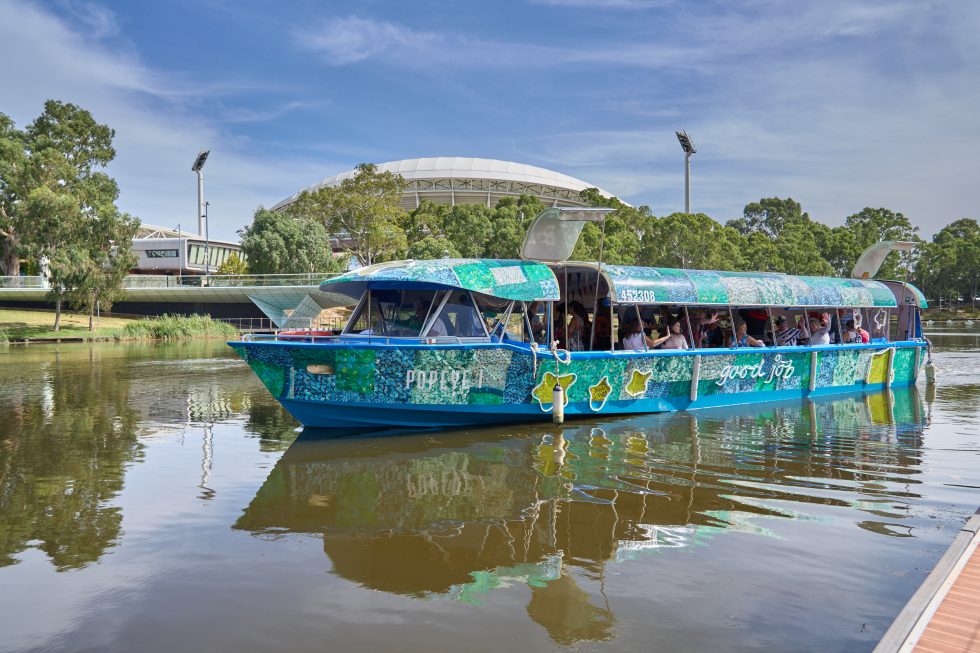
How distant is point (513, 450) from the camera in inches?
474

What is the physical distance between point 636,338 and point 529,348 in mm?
3068

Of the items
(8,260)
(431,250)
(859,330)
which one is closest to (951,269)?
(431,250)

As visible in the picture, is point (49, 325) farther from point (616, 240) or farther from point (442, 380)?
point (442, 380)

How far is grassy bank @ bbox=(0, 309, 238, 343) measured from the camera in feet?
157

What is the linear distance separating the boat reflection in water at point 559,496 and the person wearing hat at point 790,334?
432 cm

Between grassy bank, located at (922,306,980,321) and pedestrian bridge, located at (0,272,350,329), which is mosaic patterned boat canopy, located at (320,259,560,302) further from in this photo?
grassy bank, located at (922,306,980,321)

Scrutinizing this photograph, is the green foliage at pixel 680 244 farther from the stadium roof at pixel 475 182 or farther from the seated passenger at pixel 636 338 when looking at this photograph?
the seated passenger at pixel 636 338

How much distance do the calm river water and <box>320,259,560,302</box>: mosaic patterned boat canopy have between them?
2729mm

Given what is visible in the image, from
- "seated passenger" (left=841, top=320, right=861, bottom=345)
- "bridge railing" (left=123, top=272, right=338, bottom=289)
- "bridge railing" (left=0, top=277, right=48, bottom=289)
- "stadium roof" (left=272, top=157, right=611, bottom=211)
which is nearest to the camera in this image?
"seated passenger" (left=841, top=320, right=861, bottom=345)

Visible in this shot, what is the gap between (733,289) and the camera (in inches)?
659

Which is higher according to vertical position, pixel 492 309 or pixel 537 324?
pixel 492 309

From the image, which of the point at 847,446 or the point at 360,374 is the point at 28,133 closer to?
the point at 360,374

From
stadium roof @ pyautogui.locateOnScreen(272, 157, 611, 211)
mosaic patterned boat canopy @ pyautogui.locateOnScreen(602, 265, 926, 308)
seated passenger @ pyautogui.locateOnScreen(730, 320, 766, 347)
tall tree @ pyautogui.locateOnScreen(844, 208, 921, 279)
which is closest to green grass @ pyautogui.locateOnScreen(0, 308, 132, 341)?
mosaic patterned boat canopy @ pyautogui.locateOnScreen(602, 265, 926, 308)

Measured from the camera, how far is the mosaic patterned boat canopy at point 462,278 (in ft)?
42.2
